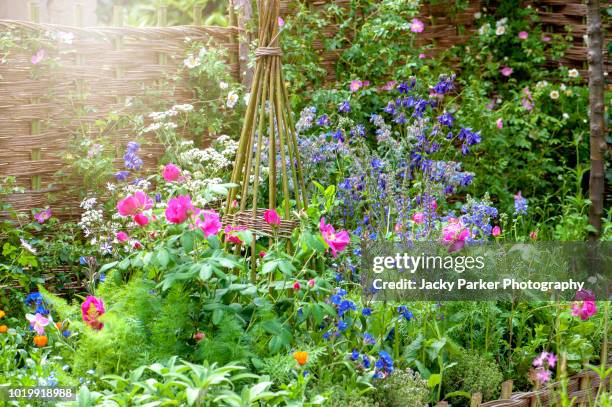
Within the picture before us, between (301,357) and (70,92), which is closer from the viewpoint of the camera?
(301,357)

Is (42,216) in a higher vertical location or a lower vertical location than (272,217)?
lower

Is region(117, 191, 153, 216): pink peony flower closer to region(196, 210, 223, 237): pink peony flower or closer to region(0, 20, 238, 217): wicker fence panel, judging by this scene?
region(196, 210, 223, 237): pink peony flower

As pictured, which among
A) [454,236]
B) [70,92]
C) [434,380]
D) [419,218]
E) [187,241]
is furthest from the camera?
[70,92]

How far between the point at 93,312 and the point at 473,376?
3.97 feet

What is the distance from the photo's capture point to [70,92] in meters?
3.98

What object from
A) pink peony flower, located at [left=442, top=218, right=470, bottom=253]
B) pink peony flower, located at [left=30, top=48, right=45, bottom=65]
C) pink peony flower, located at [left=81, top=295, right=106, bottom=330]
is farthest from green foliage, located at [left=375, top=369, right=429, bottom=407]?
pink peony flower, located at [left=30, top=48, right=45, bottom=65]

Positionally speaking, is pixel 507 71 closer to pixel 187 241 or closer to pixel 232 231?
pixel 232 231

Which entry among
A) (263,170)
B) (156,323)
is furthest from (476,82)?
(156,323)

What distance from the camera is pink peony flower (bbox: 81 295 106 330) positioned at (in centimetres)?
221

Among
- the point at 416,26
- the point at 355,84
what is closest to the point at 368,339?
the point at 355,84

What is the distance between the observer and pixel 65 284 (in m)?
3.80

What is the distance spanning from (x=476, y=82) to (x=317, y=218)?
2.86 metres

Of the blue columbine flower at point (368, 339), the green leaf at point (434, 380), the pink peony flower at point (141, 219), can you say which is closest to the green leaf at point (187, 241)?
the pink peony flower at point (141, 219)

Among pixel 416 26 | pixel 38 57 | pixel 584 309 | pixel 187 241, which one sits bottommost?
pixel 584 309
